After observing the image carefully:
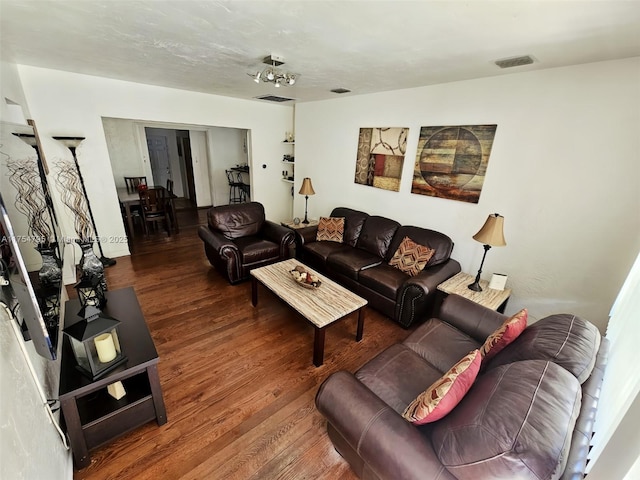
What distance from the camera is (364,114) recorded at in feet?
12.5

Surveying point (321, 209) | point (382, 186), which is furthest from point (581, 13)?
point (321, 209)

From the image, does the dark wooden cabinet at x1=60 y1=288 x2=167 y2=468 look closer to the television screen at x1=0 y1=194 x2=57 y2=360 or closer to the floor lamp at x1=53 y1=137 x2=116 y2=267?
the television screen at x1=0 y1=194 x2=57 y2=360

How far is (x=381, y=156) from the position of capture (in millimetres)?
3658

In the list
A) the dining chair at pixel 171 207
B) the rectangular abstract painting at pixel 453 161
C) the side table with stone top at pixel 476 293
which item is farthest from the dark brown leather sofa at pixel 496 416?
the dining chair at pixel 171 207

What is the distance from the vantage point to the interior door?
23.7 feet

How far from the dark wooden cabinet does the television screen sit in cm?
46

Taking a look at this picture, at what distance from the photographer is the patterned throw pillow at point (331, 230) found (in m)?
3.81

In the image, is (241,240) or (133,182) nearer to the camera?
(241,240)

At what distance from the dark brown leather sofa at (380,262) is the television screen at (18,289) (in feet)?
8.15

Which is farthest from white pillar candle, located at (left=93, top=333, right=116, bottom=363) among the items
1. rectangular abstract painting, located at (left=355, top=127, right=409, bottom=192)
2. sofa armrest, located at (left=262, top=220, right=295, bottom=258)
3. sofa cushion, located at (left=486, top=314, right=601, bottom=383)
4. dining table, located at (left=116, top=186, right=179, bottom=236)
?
dining table, located at (left=116, top=186, right=179, bottom=236)

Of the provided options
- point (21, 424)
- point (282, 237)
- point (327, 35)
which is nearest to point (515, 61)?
point (327, 35)

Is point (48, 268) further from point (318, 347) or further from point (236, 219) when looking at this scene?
point (236, 219)

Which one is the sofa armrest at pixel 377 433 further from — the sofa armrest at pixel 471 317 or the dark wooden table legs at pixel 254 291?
the dark wooden table legs at pixel 254 291

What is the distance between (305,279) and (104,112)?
3.60 meters
